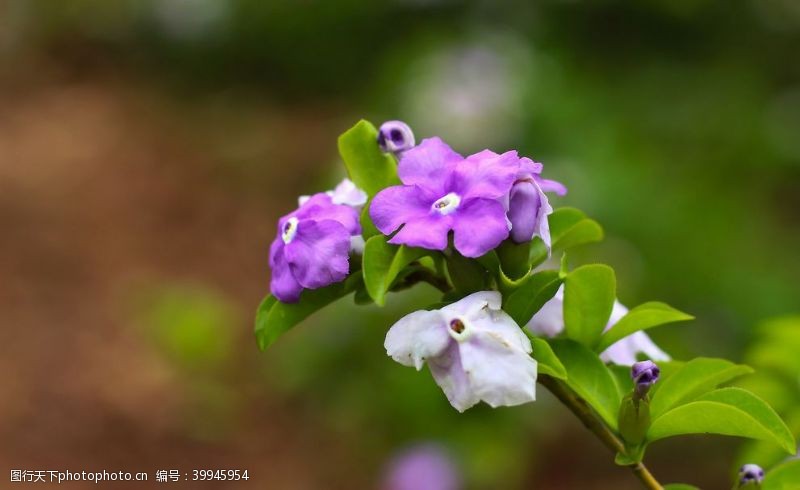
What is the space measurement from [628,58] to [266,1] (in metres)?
2.07

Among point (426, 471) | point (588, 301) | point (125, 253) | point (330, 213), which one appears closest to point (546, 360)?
point (588, 301)

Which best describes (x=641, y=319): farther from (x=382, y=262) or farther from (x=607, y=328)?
(x=382, y=262)

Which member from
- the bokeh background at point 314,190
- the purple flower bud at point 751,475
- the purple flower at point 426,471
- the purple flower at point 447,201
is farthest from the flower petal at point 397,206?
the purple flower at point 426,471

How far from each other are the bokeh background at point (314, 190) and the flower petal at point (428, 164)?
0.48m

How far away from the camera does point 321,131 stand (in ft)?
16.1

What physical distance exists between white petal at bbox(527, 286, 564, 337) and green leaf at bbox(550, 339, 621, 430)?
6 cm

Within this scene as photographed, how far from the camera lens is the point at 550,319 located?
2.75ft

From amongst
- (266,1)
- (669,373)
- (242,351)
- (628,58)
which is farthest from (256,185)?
(669,373)

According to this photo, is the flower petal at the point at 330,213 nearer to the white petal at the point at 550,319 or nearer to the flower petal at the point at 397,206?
Result: the flower petal at the point at 397,206

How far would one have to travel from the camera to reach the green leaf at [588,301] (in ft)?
2.50

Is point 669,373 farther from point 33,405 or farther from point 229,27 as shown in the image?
point 229,27

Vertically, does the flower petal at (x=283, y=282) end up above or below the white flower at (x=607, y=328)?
above

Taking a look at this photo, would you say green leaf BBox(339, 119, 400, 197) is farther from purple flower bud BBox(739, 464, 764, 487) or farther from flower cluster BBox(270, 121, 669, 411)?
purple flower bud BBox(739, 464, 764, 487)

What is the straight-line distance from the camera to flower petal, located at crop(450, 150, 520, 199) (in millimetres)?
694
